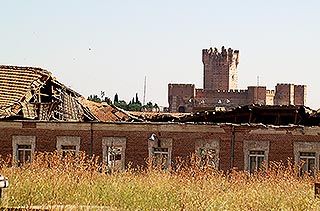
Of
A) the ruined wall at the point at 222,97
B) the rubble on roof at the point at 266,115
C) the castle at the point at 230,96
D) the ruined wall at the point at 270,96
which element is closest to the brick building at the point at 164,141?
the rubble on roof at the point at 266,115

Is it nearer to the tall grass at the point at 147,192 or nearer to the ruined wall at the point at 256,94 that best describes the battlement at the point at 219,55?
the ruined wall at the point at 256,94

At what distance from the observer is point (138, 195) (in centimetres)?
1491

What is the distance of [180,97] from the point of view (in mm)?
89625

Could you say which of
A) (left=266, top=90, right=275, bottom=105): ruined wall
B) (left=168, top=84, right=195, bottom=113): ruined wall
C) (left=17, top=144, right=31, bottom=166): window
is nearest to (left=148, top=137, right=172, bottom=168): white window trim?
(left=17, top=144, right=31, bottom=166): window

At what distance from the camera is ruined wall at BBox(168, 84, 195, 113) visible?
3467 inches

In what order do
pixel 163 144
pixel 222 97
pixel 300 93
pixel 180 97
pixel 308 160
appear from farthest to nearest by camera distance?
pixel 222 97, pixel 180 97, pixel 300 93, pixel 163 144, pixel 308 160

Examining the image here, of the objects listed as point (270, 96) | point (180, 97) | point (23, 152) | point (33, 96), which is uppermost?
point (270, 96)

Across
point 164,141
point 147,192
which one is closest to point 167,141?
point 164,141

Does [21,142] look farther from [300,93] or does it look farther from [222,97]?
[300,93]

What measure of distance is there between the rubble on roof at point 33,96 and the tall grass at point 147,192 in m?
16.6

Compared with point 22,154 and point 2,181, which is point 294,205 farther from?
point 22,154

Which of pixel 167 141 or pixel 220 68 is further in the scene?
pixel 220 68

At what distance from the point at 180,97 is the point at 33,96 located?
5413cm

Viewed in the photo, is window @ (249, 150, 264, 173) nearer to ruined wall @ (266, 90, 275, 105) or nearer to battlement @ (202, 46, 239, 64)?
ruined wall @ (266, 90, 275, 105)
